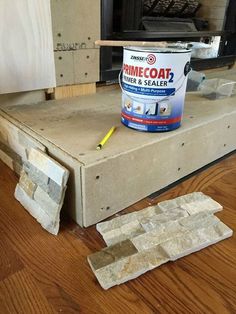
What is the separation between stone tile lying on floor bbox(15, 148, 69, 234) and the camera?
0.51 metres

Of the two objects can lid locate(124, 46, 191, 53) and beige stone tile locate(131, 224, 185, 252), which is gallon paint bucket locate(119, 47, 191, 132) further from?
beige stone tile locate(131, 224, 185, 252)

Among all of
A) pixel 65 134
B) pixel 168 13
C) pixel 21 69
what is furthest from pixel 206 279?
pixel 168 13

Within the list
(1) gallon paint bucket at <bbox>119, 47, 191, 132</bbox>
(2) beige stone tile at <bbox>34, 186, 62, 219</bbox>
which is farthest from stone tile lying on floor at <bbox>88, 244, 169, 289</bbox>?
(1) gallon paint bucket at <bbox>119, 47, 191, 132</bbox>

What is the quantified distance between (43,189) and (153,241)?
228 mm

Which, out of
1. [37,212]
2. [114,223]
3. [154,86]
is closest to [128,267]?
[114,223]

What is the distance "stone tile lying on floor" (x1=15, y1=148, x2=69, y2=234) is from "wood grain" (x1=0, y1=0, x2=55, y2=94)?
292 millimetres

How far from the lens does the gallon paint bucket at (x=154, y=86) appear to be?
0.55 metres

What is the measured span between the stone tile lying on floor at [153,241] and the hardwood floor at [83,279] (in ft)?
0.04

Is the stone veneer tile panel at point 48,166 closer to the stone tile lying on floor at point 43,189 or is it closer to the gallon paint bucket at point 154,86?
the stone tile lying on floor at point 43,189

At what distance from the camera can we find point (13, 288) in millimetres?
418

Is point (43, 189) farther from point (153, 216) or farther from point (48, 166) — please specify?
point (153, 216)

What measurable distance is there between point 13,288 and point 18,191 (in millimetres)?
230

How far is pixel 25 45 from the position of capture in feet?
2.48

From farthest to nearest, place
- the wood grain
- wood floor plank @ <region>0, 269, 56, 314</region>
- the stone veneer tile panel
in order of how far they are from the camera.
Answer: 1. the wood grain
2. the stone veneer tile panel
3. wood floor plank @ <region>0, 269, 56, 314</region>
